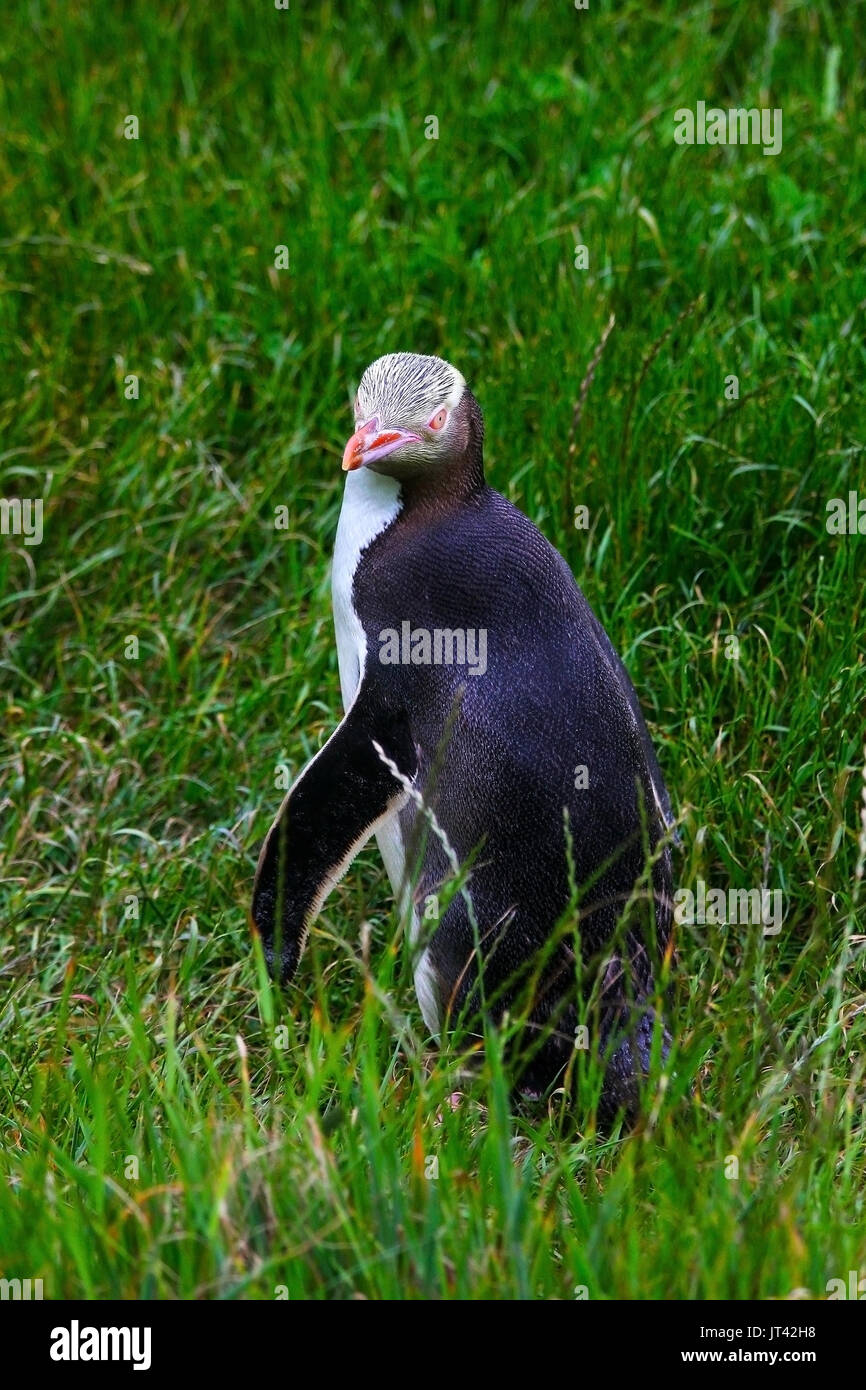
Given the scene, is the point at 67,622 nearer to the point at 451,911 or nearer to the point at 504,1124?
the point at 451,911

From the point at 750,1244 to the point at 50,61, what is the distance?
5321 mm

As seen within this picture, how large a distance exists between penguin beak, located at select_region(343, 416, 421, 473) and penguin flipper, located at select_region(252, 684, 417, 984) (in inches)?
17.4

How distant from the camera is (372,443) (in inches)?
121

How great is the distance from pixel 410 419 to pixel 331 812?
75 centimetres

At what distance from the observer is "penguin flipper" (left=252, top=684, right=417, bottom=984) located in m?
3.15

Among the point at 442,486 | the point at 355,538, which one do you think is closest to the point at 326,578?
the point at 355,538

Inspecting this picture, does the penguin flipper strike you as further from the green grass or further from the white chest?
the green grass

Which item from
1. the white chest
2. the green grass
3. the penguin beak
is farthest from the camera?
the white chest

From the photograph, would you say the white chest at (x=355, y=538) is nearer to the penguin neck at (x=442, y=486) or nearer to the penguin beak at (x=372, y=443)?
the penguin neck at (x=442, y=486)

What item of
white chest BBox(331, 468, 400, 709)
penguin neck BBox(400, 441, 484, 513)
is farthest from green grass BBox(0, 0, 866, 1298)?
penguin neck BBox(400, 441, 484, 513)

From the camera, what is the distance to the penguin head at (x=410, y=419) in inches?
122

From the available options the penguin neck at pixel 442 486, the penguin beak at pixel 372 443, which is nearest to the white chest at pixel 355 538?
the penguin neck at pixel 442 486

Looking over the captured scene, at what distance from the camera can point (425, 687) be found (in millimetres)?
3162
